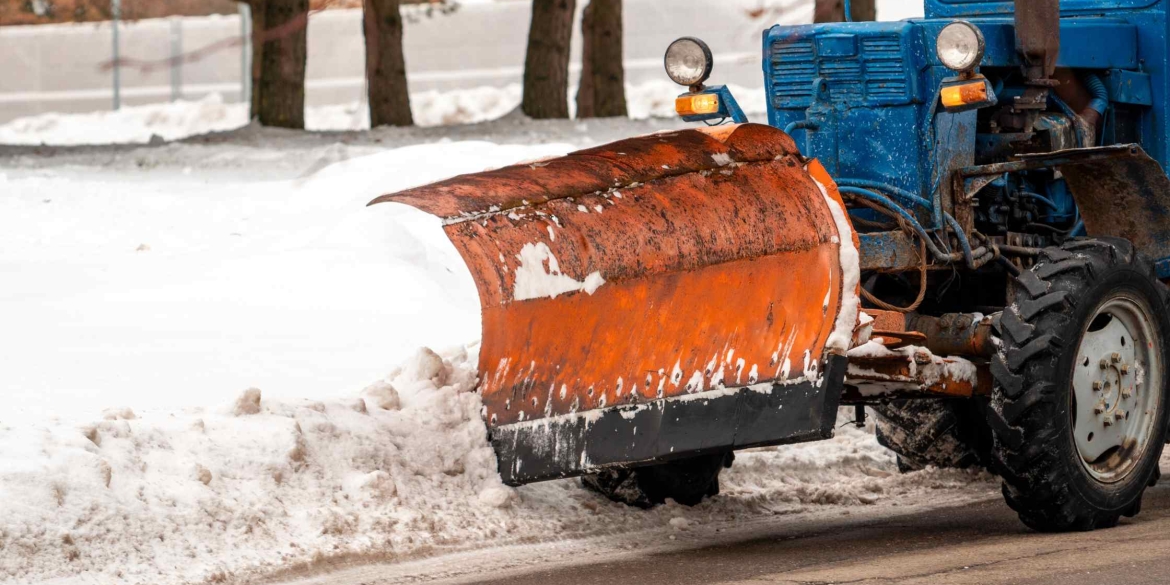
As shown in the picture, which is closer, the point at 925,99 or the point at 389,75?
the point at 925,99

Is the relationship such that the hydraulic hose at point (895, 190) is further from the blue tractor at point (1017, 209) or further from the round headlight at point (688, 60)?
the round headlight at point (688, 60)

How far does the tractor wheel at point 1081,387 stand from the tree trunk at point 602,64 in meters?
14.9

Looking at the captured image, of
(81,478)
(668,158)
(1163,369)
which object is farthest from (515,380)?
(1163,369)

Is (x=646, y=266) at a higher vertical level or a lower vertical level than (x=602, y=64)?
higher

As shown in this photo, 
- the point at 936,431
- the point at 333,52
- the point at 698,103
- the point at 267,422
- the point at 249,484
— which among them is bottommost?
the point at 333,52

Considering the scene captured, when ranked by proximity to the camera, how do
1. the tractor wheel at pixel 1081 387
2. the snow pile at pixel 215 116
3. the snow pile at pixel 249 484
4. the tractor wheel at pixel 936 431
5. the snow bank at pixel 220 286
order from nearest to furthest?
1. the snow pile at pixel 249 484
2. the tractor wheel at pixel 1081 387
3. the tractor wheel at pixel 936 431
4. the snow bank at pixel 220 286
5. the snow pile at pixel 215 116

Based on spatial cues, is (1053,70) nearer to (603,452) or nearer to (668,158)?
(668,158)

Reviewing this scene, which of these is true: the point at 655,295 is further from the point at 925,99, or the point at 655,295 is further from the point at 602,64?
the point at 602,64

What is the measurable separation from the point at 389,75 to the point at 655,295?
15.3m

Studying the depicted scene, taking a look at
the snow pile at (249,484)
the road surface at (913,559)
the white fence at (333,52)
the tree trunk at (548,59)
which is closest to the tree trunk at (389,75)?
the tree trunk at (548,59)

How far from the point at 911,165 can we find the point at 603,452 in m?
1.65

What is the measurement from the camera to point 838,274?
18.2 ft

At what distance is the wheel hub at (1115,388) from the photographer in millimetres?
5859

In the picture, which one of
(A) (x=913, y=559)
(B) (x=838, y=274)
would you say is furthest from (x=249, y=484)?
(A) (x=913, y=559)
